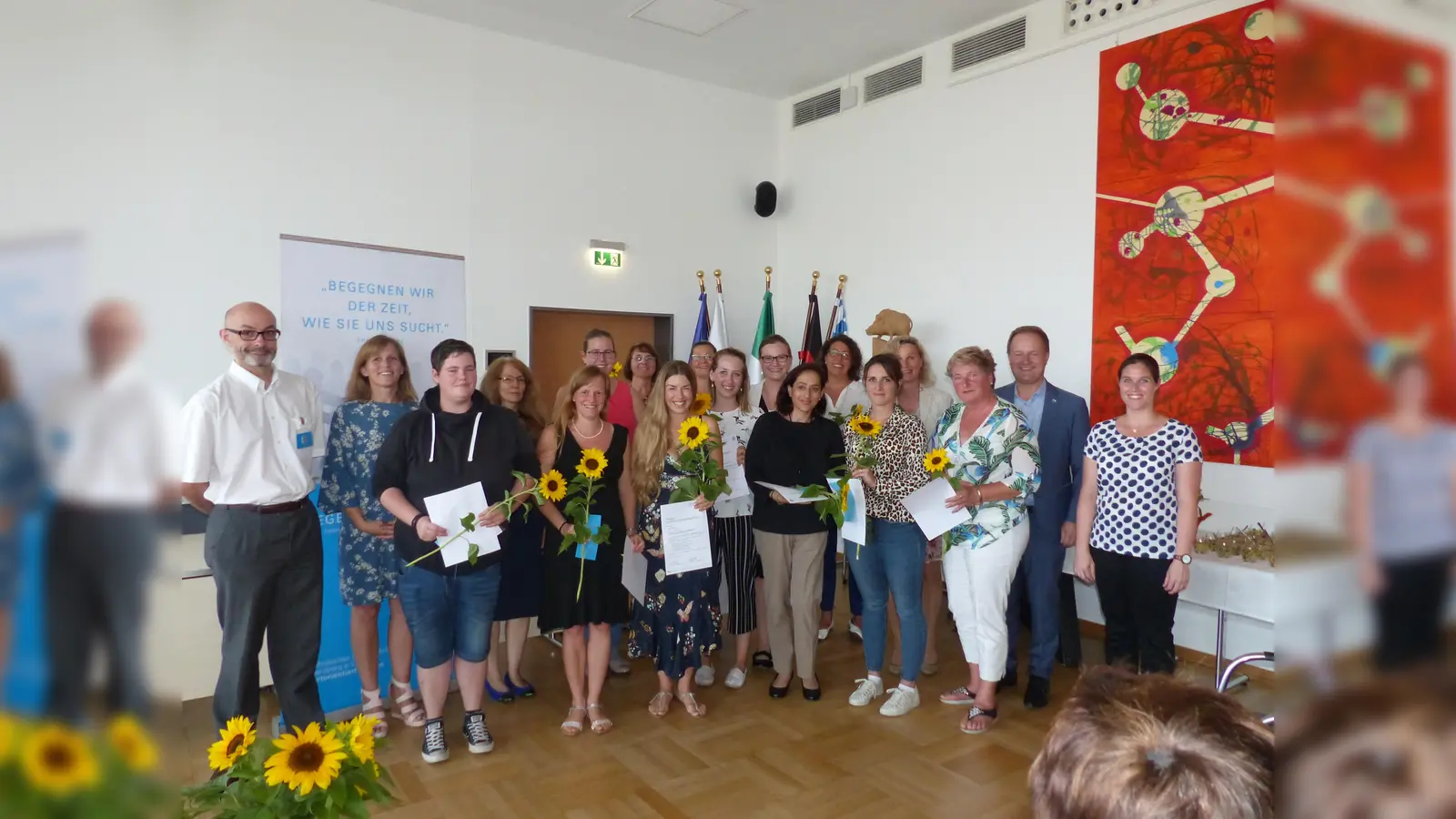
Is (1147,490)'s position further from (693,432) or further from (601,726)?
(601,726)

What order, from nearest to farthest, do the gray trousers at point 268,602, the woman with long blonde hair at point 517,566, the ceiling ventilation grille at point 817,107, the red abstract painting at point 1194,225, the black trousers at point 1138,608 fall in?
the gray trousers at point 268,602 → the black trousers at point 1138,608 → the woman with long blonde hair at point 517,566 → the red abstract painting at point 1194,225 → the ceiling ventilation grille at point 817,107

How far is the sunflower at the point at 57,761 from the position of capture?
0.23 metres

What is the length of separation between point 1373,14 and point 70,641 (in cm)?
42

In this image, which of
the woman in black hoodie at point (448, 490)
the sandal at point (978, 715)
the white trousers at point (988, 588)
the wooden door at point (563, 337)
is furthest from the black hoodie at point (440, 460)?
the wooden door at point (563, 337)

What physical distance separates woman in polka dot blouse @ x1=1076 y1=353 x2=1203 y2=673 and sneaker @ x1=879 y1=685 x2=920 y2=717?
2.90 ft

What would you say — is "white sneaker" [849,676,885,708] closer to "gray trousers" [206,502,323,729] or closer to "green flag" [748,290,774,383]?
"gray trousers" [206,502,323,729]

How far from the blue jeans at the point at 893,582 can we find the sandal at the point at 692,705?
0.79 metres

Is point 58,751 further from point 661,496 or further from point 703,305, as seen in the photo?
point 703,305

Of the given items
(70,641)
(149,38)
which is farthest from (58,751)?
(149,38)

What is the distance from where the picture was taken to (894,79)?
612 centimetres

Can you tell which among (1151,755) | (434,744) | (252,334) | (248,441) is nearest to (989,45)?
(248,441)

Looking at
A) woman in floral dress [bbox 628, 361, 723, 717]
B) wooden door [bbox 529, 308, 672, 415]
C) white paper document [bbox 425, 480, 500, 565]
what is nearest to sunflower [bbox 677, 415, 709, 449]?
woman in floral dress [bbox 628, 361, 723, 717]

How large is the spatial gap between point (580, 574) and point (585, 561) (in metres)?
0.06

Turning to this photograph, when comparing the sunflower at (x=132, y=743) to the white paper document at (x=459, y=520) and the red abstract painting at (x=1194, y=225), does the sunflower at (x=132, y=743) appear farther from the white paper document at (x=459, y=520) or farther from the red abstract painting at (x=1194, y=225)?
the red abstract painting at (x=1194, y=225)
